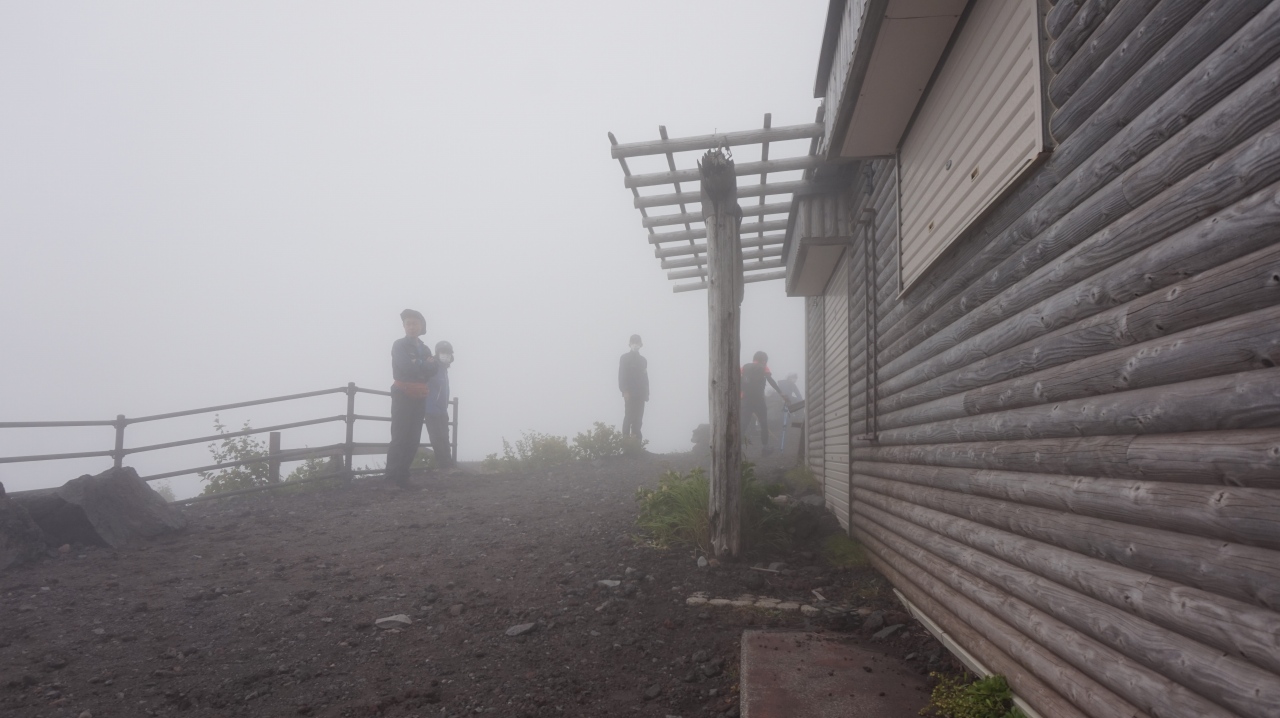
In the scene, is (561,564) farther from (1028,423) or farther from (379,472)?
(379,472)

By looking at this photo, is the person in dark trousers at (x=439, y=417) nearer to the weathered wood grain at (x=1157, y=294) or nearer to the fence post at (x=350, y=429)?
the fence post at (x=350, y=429)

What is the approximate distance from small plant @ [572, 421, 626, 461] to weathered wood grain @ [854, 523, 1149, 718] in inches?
410

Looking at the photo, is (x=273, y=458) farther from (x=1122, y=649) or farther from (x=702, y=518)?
(x=1122, y=649)

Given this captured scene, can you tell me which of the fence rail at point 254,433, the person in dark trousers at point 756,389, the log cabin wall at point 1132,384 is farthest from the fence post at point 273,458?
the log cabin wall at point 1132,384

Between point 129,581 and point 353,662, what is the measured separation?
9.48ft

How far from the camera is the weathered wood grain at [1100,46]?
191 cm

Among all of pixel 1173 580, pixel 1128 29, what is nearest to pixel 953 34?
pixel 1128 29

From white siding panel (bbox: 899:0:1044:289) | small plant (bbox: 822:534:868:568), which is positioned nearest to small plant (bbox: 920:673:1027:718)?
white siding panel (bbox: 899:0:1044:289)

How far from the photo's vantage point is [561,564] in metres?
5.56

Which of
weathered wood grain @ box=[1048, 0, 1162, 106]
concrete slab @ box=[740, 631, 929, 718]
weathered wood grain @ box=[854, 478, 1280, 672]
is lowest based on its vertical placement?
concrete slab @ box=[740, 631, 929, 718]

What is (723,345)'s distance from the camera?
560 cm

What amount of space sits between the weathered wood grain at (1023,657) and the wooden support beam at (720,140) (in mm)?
3420

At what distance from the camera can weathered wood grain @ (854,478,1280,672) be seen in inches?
53.4

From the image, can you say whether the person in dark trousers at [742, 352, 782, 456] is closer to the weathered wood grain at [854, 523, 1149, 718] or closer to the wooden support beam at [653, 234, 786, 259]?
the wooden support beam at [653, 234, 786, 259]
